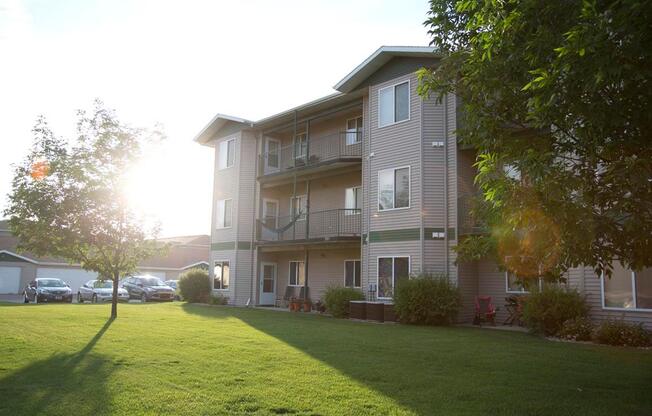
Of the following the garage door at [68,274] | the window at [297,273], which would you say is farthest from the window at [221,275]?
the garage door at [68,274]

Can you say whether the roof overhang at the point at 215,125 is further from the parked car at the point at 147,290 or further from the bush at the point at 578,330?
the bush at the point at 578,330

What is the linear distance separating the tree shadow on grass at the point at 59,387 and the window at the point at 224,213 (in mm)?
19624

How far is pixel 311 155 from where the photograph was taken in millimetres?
25969

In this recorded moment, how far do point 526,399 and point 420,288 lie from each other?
10.7 metres

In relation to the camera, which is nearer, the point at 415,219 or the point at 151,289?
the point at 415,219

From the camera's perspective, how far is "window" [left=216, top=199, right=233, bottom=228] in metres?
29.2

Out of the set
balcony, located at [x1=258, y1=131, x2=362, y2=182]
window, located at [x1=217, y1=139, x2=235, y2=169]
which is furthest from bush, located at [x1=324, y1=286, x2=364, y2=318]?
window, located at [x1=217, y1=139, x2=235, y2=169]

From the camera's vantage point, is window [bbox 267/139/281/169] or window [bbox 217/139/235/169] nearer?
window [bbox 267/139/281/169]

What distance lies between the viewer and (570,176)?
6.42 meters

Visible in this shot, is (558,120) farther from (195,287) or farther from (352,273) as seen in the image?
(195,287)

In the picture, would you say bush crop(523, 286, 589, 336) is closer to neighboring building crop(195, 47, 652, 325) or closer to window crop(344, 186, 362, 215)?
neighboring building crop(195, 47, 652, 325)

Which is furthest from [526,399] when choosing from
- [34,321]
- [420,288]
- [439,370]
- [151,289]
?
[151,289]

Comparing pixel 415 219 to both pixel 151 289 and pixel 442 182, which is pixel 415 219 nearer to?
pixel 442 182

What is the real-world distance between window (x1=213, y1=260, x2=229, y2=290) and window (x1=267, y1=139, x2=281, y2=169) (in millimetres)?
5544
